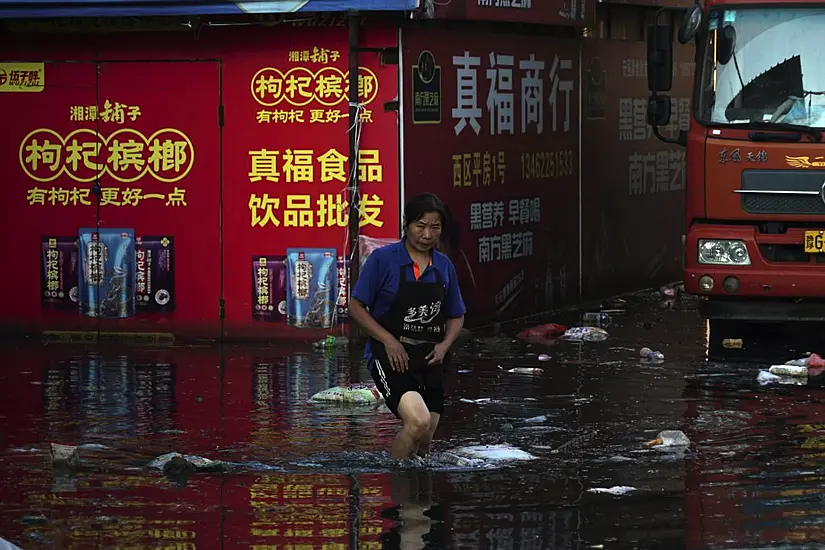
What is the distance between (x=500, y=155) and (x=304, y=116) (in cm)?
238

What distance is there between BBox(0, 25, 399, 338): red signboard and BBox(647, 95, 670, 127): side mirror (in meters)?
2.13

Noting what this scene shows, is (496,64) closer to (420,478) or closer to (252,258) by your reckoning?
(252,258)

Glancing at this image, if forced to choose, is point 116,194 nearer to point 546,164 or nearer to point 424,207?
point 546,164

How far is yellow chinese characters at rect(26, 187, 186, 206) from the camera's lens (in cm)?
1498

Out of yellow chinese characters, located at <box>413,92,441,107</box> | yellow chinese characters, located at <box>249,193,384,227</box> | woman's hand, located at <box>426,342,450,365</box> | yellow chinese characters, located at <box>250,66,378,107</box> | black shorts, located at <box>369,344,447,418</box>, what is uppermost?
yellow chinese characters, located at <box>250,66,378,107</box>

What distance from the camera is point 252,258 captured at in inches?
583

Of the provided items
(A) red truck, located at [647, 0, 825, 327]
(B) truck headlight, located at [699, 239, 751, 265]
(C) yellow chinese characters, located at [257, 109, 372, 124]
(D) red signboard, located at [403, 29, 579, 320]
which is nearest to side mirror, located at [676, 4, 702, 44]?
(A) red truck, located at [647, 0, 825, 327]

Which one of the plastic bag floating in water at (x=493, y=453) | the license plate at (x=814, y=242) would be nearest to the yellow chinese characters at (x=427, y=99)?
the license plate at (x=814, y=242)

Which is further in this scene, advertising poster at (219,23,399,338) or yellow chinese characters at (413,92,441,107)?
yellow chinese characters at (413,92,441,107)

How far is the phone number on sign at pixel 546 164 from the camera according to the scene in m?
16.8

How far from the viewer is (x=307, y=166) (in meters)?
14.6

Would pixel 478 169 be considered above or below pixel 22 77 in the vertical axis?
below

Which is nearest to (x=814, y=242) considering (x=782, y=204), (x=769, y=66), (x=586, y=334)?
(x=782, y=204)

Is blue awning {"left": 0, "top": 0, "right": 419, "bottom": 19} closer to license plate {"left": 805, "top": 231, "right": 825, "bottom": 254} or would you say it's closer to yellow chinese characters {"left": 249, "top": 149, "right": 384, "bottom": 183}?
yellow chinese characters {"left": 249, "top": 149, "right": 384, "bottom": 183}
